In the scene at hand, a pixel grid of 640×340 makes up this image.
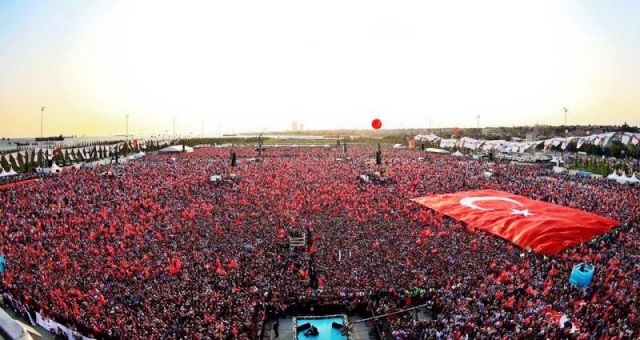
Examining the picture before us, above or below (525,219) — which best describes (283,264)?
below

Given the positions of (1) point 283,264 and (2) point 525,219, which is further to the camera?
(2) point 525,219

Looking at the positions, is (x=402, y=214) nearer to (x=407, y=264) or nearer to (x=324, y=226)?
(x=324, y=226)

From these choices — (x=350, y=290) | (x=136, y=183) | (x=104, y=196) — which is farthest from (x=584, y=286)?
(x=136, y=183)

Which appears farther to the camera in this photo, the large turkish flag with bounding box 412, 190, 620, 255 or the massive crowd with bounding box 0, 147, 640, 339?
the large turkish flag with bounding box 412, 190, 620, 255
